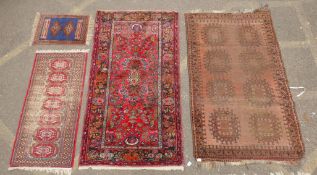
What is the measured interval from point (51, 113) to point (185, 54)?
1.32m

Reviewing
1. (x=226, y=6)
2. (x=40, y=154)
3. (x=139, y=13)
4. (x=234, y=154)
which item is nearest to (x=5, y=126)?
(x=40, y=154)

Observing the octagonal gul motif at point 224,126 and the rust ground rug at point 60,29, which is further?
the rust ground rug at point 60,29

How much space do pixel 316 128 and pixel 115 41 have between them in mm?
1954

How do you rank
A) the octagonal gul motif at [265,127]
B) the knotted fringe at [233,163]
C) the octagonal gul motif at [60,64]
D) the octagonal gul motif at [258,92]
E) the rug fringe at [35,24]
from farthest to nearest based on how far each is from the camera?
the rug fringe at [35,24] < the octagonal gul motif at [60,64] < the octagonal gul motif at [258,92] < the octagonal gul motif at [265,127] < the knotted fringe at [233,163]

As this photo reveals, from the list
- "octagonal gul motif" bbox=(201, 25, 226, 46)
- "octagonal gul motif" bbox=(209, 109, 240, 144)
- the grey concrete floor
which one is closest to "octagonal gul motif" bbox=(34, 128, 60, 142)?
the grey concrete floor

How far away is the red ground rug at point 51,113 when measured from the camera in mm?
2654

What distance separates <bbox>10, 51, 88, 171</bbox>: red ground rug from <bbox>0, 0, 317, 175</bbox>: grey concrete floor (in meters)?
0.07

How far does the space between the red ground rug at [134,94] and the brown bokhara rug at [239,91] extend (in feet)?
0.66

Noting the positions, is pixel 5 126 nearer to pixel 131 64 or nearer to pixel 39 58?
pixel 39 58

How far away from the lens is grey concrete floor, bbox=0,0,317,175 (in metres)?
2.64

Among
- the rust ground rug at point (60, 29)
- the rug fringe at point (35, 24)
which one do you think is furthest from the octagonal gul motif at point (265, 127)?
the rug fringe at point (35, 24)

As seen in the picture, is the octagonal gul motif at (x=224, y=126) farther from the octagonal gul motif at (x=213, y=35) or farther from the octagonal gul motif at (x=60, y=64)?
the octagonal gul motif at (x=60, y=64)

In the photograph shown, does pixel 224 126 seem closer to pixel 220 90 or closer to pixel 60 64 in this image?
pixel 220 90

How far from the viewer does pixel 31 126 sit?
2.78 m
